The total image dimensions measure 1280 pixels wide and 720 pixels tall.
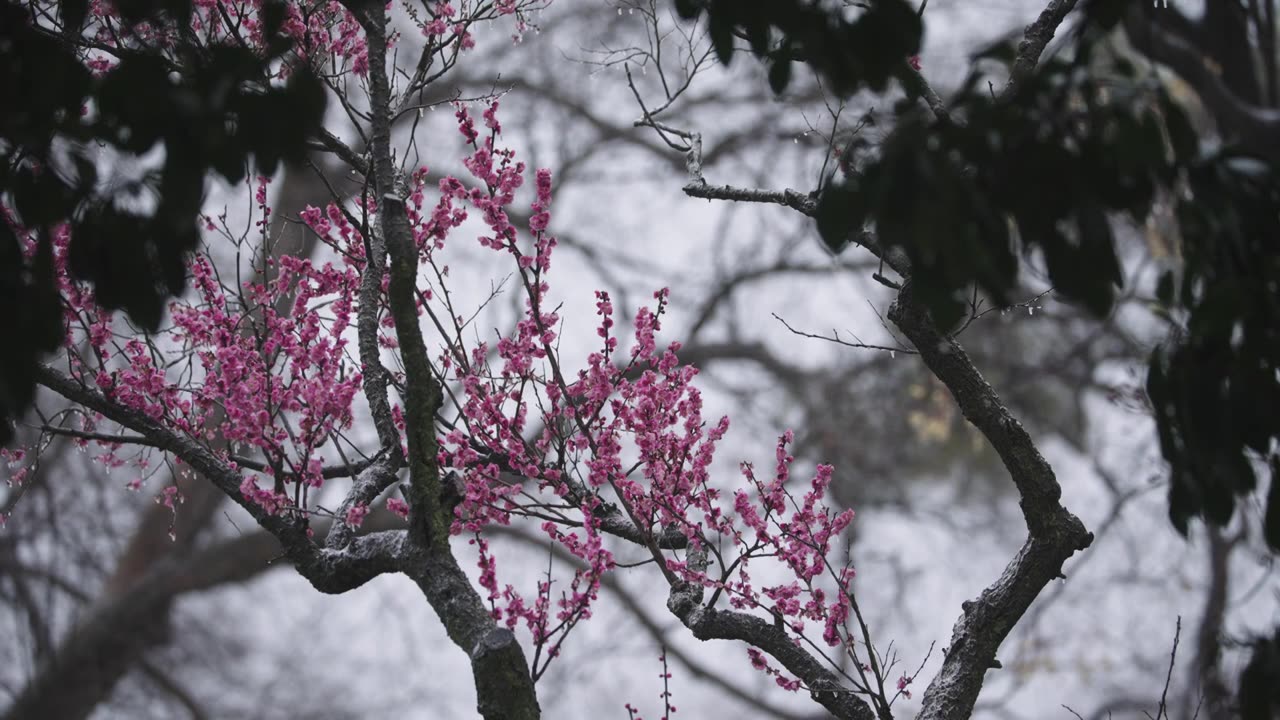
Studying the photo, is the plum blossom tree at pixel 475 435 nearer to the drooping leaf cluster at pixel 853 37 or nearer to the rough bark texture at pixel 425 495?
the rough bark texture at pixel 425 495

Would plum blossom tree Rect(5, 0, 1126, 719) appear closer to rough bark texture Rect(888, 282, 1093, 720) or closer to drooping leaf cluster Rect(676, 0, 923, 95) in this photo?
rough bark texture Rect(888, 282, 1093, 720)

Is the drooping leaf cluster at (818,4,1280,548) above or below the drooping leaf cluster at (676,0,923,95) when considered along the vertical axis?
below

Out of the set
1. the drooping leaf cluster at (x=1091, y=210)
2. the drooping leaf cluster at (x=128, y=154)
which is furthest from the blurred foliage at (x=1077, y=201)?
the drooping leaf cluster at (x=128, y=154)

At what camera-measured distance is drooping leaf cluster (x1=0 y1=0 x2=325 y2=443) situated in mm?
1388

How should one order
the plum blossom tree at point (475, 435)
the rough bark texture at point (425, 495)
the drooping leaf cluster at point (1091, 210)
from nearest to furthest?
the drooping leaf cluster at point (1091, 210)
the rough bark texture at point (425, 495)
the plum blossom tree at point (475, 435)

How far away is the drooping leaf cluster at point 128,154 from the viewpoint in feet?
4.55

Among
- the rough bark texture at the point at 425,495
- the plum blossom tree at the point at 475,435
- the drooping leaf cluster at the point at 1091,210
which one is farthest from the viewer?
the plum blossom tree at the point at 475,435

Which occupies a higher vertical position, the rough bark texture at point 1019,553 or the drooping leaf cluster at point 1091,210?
the rough bark texture at point 1019,553

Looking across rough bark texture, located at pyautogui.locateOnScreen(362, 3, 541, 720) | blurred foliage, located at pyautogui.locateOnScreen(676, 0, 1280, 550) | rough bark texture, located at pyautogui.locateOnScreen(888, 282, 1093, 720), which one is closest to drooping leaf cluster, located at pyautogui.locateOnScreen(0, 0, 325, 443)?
rough bark texture, located at pyautogui.locateOnScreen(362, 3, 541, 720)

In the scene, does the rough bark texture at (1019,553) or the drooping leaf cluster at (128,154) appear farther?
the rough bark texture at (1019,553)

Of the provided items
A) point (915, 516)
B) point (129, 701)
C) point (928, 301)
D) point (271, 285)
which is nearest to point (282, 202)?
point (129, 701)

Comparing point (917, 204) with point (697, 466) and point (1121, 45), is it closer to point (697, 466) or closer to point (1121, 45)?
point (697, 466)

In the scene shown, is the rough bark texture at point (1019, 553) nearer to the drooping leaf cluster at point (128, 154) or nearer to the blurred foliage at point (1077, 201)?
the blurred foliage at point (1077, 201)

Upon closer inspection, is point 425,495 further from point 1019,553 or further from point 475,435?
point 1019,553
